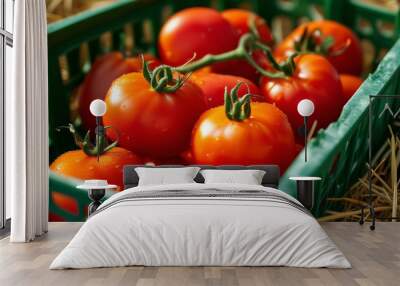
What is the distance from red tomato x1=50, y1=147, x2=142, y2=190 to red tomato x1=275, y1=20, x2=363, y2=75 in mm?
1474

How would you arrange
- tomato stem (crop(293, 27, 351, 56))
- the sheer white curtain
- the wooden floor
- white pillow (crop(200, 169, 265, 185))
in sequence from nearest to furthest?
the wooden floor < the sheer white curtain < white pillow (crop(200, 169, 265, 185)) < tomato stem (crop(293, 27, 351, 56))

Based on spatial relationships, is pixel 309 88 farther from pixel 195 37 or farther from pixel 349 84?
pixel 195 37

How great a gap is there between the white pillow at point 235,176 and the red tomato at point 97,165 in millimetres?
606

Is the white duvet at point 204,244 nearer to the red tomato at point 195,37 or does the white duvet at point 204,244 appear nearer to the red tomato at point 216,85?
the red tomato at point 216,85

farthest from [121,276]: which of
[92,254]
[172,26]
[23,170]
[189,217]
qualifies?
[172,26]

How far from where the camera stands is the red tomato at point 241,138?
4.90 metres

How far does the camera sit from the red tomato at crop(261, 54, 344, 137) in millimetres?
5051

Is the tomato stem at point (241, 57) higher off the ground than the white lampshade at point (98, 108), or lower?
higher

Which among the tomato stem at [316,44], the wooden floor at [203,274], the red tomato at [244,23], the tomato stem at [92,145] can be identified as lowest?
the wooden floor at [203,274]

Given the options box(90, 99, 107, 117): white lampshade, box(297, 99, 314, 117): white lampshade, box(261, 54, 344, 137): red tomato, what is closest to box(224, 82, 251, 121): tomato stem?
box(261, 54, 344, 137): red tomato

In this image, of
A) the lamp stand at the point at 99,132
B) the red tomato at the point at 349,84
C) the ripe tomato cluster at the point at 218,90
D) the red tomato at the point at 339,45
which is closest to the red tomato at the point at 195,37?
the ripe tomato cluster at the point at 218,90

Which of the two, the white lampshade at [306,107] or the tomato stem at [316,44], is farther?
the tomato stem at [316,44]

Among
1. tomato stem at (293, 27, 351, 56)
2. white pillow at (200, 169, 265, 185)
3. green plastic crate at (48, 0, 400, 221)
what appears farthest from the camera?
tomato stem at (293, 27, 351, 56)

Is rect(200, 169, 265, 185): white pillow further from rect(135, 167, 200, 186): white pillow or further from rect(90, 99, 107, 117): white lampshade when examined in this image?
rect(90, 99, 107, 117): white lampshade
